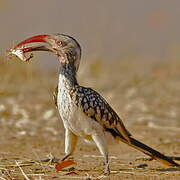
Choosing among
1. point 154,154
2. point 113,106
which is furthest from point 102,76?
point 154,154

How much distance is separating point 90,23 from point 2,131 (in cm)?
471

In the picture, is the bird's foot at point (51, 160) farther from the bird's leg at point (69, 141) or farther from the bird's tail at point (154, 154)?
the bird's tail at point (154, 154)

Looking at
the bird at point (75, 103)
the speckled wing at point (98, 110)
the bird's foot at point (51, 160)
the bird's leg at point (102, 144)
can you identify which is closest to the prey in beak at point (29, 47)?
the bird at point (75, 103)

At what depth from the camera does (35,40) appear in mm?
5203

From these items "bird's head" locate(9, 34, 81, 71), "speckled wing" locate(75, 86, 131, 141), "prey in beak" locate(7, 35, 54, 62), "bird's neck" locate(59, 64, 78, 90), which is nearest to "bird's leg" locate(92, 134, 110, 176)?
"speckled wing" locate(75, 86, 131, 141)

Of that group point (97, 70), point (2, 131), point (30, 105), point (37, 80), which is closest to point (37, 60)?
point (37, 80)

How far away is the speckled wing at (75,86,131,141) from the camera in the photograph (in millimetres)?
5078

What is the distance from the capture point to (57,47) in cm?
527

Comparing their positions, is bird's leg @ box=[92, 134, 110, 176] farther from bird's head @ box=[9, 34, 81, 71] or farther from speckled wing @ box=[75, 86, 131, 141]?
bird's head @ box=[9, 34, 81, 71]

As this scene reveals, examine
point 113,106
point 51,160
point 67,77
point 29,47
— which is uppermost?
point 113,106

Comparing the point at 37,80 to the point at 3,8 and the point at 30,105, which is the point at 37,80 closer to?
the point at 3,8

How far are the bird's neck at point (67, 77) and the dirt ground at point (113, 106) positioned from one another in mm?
731

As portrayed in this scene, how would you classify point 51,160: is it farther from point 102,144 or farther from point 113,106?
point 113,106

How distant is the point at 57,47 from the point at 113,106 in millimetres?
4538
